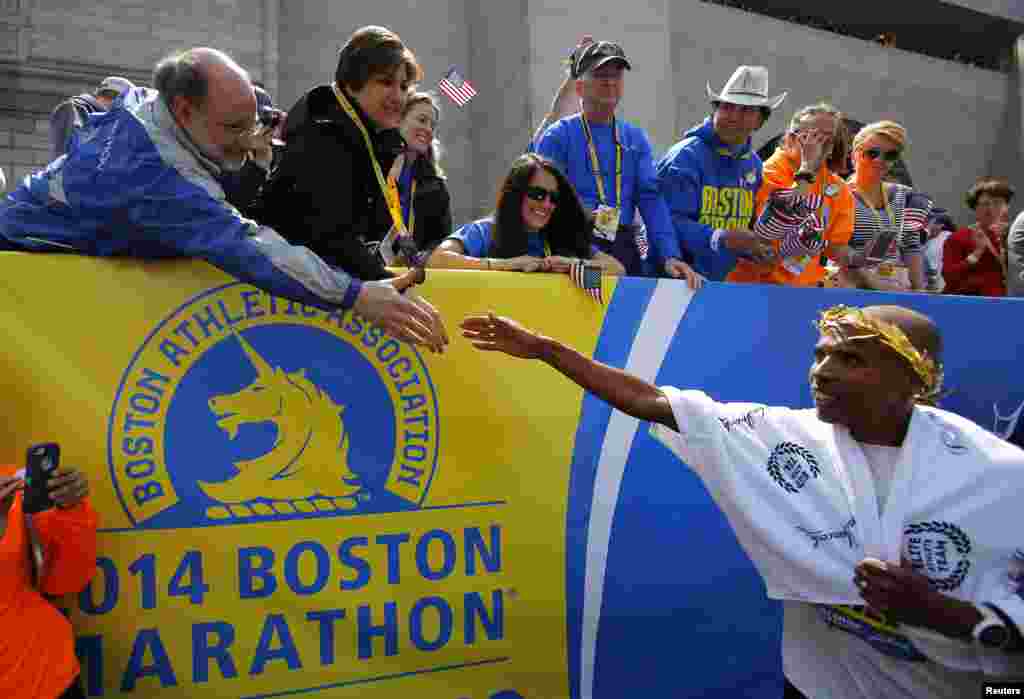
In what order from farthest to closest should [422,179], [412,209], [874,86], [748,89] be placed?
1. [874,86]
2. [748,89]
3. [422,179]
4. [412,209]

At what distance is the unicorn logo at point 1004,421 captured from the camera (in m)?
4.58

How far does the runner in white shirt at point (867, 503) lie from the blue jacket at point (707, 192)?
7.99 ft

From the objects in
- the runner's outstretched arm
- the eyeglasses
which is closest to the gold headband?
the runner's outstretched arm

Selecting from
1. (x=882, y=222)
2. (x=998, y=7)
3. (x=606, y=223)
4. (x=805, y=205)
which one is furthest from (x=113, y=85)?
(x=998, y=7)

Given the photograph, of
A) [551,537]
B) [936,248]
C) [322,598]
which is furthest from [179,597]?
[936,248]

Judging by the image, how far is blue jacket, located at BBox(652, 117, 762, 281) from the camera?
532cm

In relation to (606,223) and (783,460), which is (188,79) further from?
(606,223)

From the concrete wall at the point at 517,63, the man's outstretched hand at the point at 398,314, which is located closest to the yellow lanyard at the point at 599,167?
the man's outstretched hand at the point at 398,314

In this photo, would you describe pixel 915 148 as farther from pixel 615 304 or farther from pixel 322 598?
pixel 322 598

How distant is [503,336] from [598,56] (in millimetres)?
3020

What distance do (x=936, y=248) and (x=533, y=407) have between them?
640 centimetres

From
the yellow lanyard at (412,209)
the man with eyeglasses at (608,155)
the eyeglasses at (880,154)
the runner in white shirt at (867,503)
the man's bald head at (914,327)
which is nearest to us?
the runner in white shirt at (867,503)

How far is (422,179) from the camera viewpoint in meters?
5.27

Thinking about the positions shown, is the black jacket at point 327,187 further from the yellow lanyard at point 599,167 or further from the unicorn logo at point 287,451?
the yellow lanyard at point 599,167
